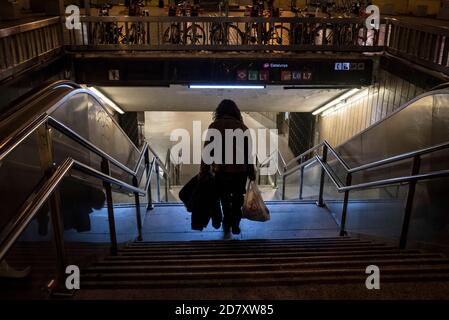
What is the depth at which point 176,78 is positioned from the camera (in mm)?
7066

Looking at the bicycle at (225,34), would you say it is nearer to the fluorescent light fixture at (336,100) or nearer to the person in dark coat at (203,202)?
the fluorescent light fixture at (336,100)

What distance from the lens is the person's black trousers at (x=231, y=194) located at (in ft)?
12.2

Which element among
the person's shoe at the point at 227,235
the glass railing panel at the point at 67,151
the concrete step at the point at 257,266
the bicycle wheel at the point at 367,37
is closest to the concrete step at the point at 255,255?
the concrete step at the point at 257,266

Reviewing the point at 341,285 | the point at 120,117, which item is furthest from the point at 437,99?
the point at 120,117

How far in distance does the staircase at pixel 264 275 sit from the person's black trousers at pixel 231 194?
0.96m

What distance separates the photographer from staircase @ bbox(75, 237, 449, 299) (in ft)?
6.01

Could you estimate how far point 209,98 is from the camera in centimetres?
891

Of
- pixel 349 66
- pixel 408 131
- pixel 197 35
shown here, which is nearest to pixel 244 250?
pixel 408 131

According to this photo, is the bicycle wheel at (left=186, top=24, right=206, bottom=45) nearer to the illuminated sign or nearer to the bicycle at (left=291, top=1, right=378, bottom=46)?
the bicycle at (left=291, top=1, right=378, bottom=46)

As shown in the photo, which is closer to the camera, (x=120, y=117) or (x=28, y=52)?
(x=28, y=52)

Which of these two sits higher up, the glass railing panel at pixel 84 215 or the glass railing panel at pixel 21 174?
the glass railing panel at pixel 21 174

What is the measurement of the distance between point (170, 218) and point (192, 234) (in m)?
0.63

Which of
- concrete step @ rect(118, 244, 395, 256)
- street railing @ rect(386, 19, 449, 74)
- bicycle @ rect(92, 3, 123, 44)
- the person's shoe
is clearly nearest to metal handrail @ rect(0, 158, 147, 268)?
concrete step @ rect(118, 244, 395, 256)
